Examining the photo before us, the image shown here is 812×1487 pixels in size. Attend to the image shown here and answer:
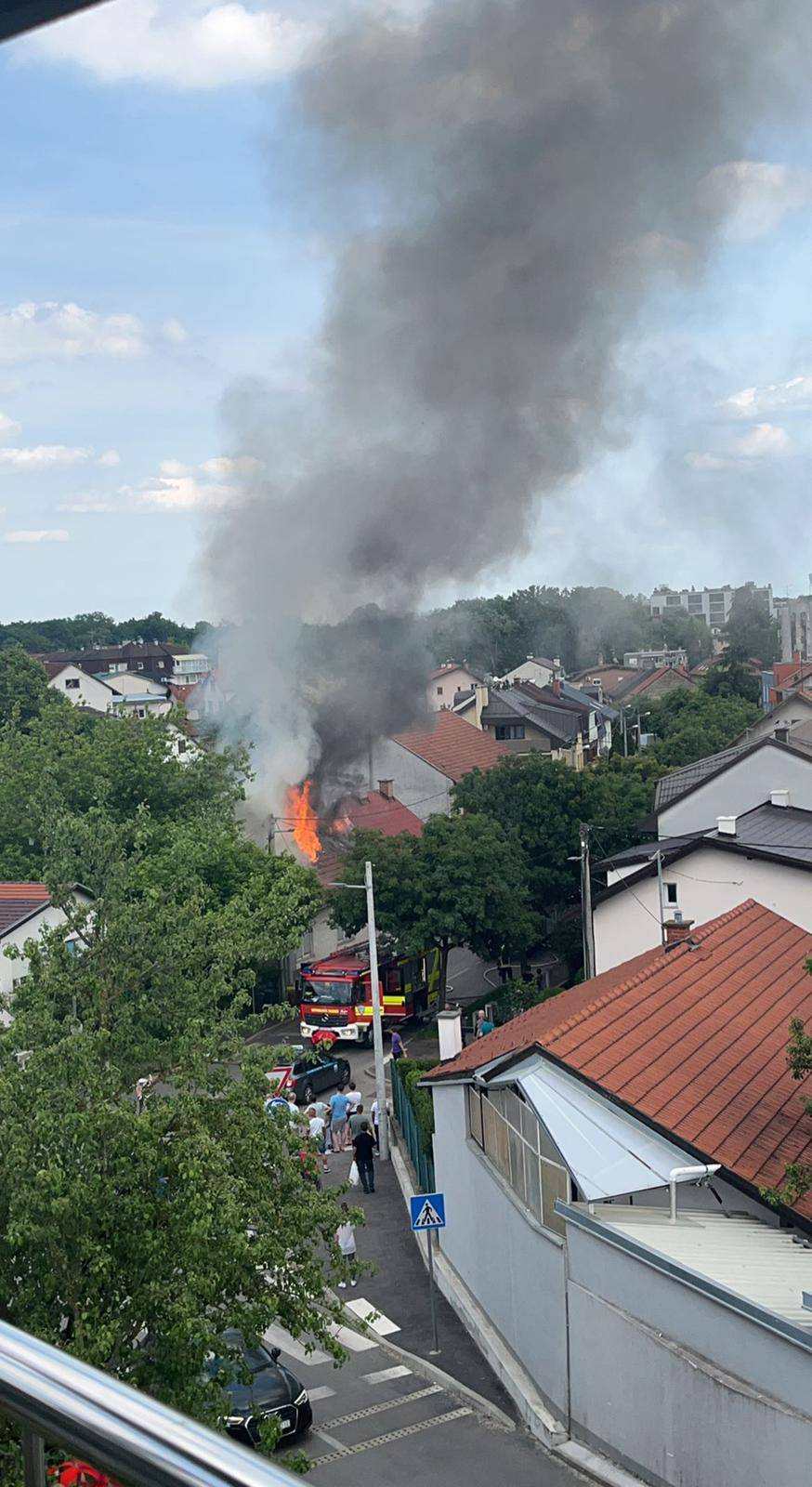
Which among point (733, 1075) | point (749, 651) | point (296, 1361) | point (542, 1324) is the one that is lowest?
point (296, 1361)

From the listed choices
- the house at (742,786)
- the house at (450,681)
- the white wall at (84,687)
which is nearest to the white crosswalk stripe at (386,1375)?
the house at (742,786)

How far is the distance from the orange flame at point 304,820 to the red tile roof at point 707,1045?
25319 millimetres

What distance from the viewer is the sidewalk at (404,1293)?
14.5 m

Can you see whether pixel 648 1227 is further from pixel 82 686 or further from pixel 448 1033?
pixel 82 686

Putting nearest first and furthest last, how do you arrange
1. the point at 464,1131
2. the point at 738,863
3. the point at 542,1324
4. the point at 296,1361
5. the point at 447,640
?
the point at 542,1324 → the point at 296,1361 → the point at 464,1131 → the point at 738,863 → the point at 447,640

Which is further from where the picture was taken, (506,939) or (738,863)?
(506,939)

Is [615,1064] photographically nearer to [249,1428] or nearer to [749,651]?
[249,1428]

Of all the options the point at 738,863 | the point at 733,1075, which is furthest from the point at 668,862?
the point at 733,1075

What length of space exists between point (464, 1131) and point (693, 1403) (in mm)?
6561

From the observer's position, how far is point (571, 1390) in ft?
39.5

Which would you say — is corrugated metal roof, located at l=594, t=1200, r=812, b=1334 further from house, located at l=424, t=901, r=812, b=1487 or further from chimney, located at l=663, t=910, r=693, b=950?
chimney, located at l=663, t=910, r=693, b=950

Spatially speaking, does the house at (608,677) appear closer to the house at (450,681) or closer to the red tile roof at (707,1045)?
the house at (450,681)

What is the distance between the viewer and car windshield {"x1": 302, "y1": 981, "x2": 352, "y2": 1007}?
3275cm

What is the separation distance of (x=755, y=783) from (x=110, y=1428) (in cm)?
3353
